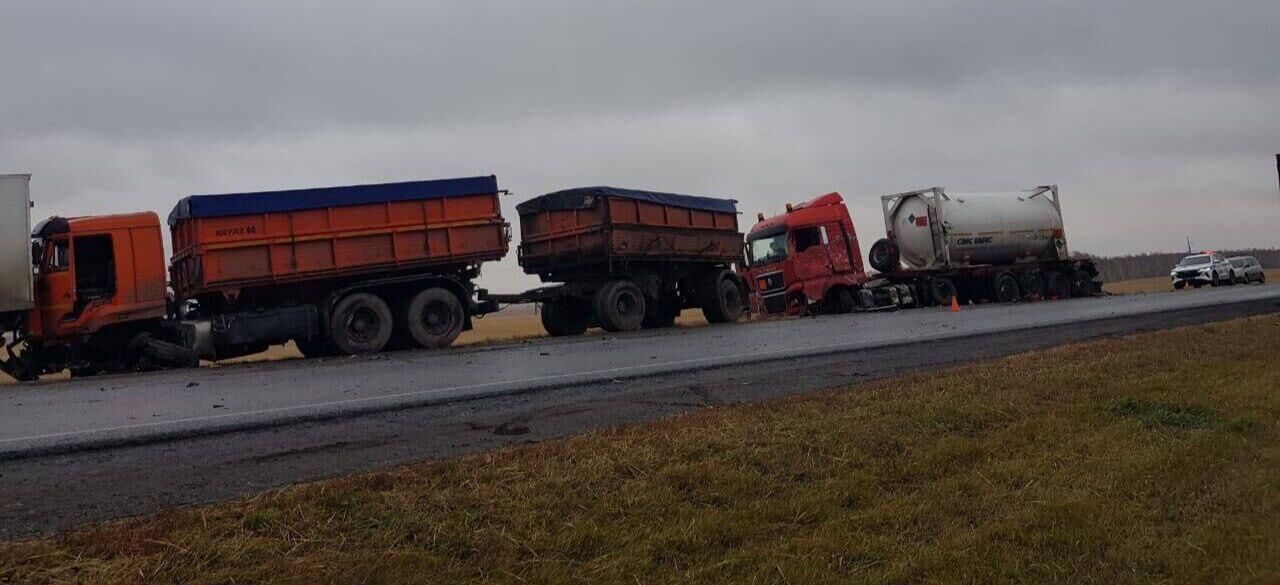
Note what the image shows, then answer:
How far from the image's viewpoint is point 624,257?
18.0 m

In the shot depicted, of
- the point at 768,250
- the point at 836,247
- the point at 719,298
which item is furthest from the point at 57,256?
the point at 836,247

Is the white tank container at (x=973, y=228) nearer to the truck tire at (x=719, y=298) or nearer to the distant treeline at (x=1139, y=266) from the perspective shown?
the truck tire at (x=719, y=298)

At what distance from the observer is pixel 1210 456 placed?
5.14 m

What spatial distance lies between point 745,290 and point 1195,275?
97.4 feet

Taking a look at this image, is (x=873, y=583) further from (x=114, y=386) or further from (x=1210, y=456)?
(x=114, y=386)

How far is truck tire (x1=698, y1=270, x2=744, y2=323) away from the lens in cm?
2033

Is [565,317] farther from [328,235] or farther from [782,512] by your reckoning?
[782,512]

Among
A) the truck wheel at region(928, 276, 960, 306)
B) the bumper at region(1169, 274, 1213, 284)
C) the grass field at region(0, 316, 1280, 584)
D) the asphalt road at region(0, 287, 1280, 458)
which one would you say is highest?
the truck wheel at region(928, 276, 960, 306)

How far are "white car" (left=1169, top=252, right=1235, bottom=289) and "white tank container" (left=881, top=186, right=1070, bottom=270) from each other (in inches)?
560

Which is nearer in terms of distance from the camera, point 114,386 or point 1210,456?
Result: point 1210,456

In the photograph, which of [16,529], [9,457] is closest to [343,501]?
[16,529]

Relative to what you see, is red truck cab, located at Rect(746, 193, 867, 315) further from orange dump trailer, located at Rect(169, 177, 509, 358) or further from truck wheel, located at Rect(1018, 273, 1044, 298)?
orange dump trailer, located at Rect(169, 177, 509, 358)

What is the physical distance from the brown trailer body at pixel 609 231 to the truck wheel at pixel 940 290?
30.5ft

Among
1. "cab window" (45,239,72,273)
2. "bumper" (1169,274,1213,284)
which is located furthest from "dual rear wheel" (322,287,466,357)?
"bumper" (1169,274,1213,284)
